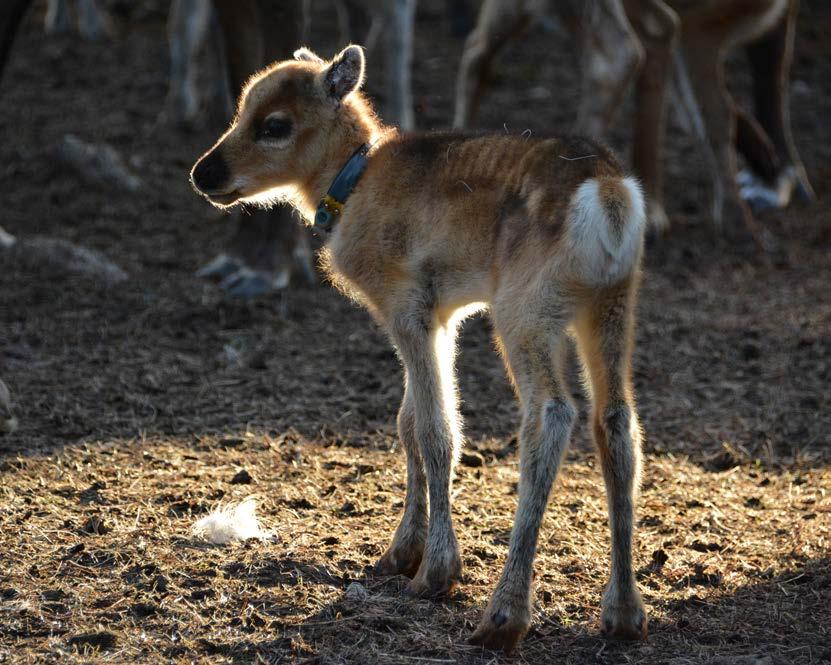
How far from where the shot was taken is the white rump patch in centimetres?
375

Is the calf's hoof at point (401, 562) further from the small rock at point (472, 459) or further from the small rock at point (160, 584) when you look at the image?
the small rock at point (472, 459)

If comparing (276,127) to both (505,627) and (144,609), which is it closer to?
(144,609)

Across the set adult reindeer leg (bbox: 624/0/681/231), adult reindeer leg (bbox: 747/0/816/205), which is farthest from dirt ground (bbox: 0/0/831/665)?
adult reindeer leg (bbox: 747/0/816/205)

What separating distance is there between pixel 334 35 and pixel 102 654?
11717 mm

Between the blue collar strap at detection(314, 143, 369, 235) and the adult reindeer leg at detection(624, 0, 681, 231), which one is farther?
the adult reindeer leg at detection(624, 0, 681, 231)

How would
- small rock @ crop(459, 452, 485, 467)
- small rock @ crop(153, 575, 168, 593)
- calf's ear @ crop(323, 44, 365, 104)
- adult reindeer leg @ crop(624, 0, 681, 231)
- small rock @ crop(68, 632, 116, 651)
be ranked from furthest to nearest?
adult reindeer leg @ crop(624, 0, 681, 231)
small rock @ crop(459, 452, 485, 467)
calf's ear @ crop(323, 44, 365, 104)
small rock @ crop(153, 575, 168, 593)
small rock @ crop(68, 632, 116, 651)

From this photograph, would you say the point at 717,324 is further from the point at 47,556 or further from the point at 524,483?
the point at 47,556

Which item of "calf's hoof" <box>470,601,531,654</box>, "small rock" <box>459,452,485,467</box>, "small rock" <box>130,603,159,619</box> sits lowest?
"small rock" <box>459,452,485,467</box>

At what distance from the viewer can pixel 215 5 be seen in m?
7.30

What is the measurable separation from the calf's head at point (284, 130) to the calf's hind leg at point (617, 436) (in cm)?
131

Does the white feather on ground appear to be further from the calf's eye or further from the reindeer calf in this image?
the calf's eye

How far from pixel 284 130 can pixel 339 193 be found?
346 mm

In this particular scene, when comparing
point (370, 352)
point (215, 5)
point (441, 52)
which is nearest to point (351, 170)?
point (370, 352)

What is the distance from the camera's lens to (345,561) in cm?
442
